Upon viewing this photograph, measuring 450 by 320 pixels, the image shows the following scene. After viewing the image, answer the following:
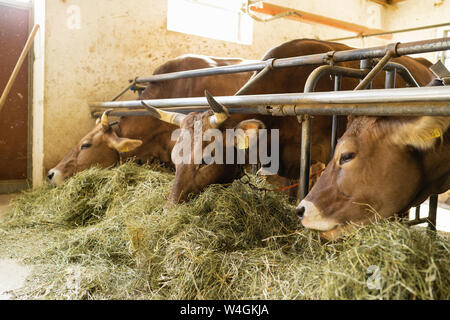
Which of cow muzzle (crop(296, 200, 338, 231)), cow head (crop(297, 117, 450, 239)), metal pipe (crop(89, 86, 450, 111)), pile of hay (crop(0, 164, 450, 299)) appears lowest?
pile of hay (crop(0, 164, 450, 299))

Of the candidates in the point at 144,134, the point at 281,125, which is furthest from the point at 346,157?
the point at 144,134

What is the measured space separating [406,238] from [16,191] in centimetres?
637

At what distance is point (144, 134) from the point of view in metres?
5.82

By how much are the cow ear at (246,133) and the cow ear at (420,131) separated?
1276 millimetres

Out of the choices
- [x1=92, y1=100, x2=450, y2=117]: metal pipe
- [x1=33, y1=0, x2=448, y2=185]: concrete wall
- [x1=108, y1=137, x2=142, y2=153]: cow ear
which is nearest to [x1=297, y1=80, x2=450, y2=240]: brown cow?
[x1=92, y1=100, x2=450, y2=117]: metal pipe

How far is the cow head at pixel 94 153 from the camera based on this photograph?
5383mm

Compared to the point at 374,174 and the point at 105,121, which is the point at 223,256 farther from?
the point at 105,121

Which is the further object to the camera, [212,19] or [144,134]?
[212,19]

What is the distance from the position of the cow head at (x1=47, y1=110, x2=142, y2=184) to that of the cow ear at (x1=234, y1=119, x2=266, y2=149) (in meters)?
2.32

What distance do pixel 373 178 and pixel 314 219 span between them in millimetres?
408

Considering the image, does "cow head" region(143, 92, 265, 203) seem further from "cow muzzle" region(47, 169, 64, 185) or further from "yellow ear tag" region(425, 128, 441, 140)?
"cow muzzle" region(47, 169, 64, 185)

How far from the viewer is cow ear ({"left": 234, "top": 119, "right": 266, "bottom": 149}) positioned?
333 cm
